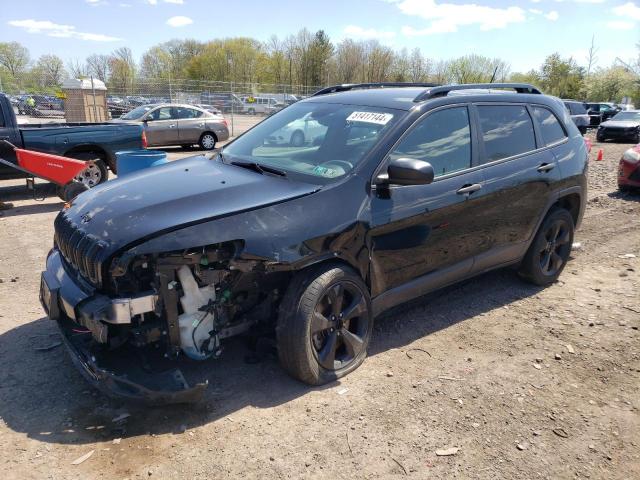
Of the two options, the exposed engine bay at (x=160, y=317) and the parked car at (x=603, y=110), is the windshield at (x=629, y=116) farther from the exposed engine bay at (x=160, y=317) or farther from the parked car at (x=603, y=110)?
the exposed engine bay at (x=160, y=317)

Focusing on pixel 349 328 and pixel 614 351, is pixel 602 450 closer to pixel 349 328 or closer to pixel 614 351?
pixel 614 351

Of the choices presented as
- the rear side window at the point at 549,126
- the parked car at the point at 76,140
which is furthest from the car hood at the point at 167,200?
the parked car at the point at 76,140

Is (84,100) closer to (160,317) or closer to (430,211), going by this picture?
(430,211)

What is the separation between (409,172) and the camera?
337 cm

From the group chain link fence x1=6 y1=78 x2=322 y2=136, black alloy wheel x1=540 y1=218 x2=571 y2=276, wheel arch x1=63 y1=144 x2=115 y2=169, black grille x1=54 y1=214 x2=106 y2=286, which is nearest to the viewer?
black grille x1=54 y1=214 x2=106 y2=286

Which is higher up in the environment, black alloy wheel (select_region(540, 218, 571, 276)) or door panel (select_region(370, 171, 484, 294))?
door panel (select_region(370, 171, 484, 294))

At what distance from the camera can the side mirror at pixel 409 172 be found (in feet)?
11.0

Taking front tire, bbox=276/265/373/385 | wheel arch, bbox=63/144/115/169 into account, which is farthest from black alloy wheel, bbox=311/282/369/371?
wheel arch, bbox=63/144/115/169

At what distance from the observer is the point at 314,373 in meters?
3.32

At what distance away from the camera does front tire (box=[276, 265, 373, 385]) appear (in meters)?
3.19

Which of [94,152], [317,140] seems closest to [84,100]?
[94,152]

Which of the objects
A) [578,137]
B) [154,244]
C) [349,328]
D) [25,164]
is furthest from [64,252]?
[25,164]

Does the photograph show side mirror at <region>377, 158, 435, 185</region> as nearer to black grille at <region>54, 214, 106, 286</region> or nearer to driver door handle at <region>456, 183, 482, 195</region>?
driver door handle at <region>456, 183, 482, 195</region>

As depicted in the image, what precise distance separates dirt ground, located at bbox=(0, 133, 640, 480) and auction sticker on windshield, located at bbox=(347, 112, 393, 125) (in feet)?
5.64
